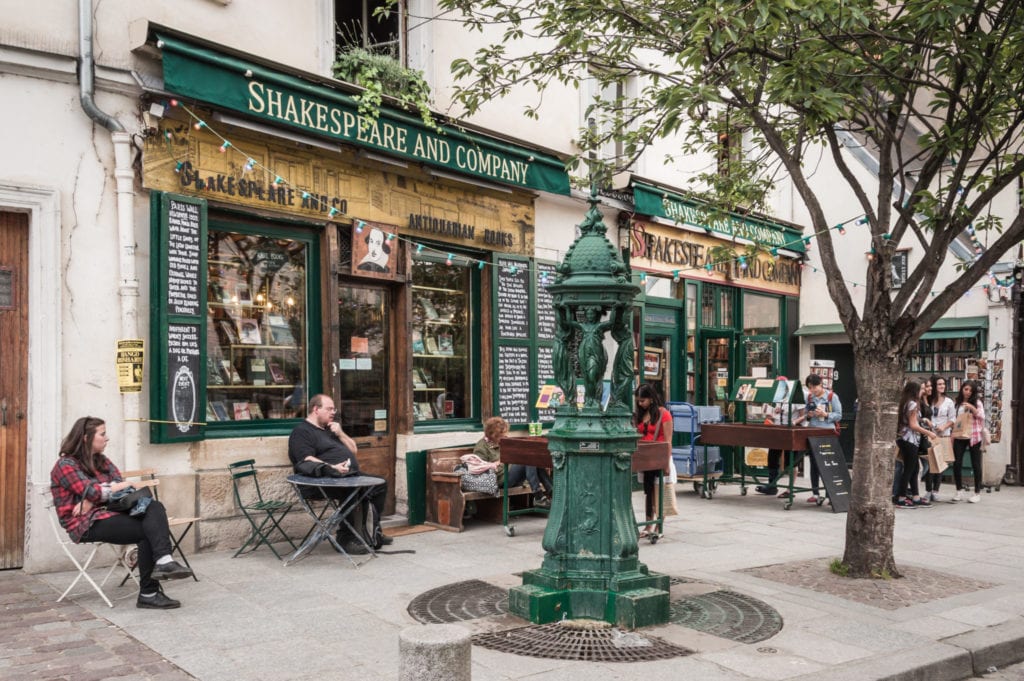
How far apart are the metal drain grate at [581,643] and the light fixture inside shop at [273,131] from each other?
16.8 feet

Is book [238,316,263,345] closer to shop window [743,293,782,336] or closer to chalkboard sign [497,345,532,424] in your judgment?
chalkboard sign [497,345,532,424]

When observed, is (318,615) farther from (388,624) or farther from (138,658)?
(138,658)

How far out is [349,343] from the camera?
369 inches

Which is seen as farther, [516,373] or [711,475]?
[711,475]

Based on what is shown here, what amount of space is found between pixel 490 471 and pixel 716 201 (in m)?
3.63

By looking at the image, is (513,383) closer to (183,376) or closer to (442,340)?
(442,340)

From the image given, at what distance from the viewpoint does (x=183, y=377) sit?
7.71 m

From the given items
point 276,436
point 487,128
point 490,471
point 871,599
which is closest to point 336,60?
point 487,128

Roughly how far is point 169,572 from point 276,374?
3099 mm

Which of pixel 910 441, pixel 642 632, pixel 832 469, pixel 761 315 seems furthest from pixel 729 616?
pixel 761 315

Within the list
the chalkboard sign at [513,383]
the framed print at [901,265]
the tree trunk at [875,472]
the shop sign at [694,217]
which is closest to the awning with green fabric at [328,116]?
the chalkboard sign at [513,383]

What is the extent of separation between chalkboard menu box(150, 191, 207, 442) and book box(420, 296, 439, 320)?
2838 millimetres

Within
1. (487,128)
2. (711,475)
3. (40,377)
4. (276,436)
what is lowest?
(711,475)

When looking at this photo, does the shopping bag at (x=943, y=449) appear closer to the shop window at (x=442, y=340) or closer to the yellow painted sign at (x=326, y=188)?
the yellow painted sign at (x=326, y=188)
